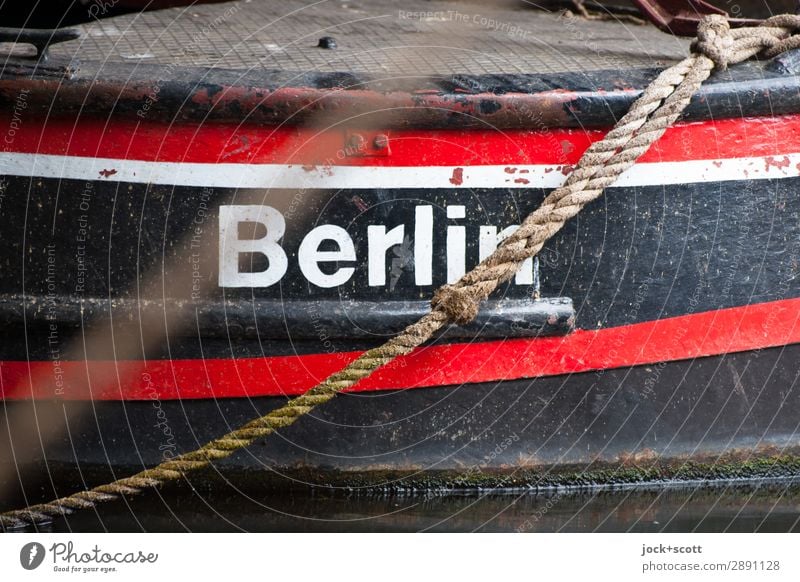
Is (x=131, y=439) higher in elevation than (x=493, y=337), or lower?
lower

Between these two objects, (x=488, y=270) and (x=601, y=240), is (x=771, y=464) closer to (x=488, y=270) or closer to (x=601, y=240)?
(x=601, y=240)

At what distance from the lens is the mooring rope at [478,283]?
2.14 metres

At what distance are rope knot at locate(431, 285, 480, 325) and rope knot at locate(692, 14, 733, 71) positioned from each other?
0.70 metres

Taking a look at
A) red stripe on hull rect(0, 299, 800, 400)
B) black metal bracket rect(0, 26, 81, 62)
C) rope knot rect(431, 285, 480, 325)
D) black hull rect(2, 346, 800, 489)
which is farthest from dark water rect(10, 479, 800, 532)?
black metal bracket rect(0, 26, 81, 62)

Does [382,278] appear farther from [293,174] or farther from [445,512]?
[445,512]

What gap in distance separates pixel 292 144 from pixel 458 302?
439mm

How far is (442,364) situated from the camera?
2.32 m

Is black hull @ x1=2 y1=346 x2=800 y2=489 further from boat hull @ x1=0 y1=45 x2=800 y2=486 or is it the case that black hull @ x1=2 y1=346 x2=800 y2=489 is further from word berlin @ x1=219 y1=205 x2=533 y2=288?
word berlin @ x1=219 y1=205 x2=533 y2=288

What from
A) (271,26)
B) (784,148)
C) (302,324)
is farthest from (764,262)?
(271,26)

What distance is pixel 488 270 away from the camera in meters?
2.17

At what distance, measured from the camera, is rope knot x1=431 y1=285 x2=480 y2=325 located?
7.12 ft

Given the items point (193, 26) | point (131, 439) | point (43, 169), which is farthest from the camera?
point (193, 26)

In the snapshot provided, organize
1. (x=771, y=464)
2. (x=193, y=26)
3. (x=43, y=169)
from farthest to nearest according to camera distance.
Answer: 1. (x=193, y=26)
2. (x=771, y=464)
3. (x=43, y=169)

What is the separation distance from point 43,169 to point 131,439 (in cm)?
57
